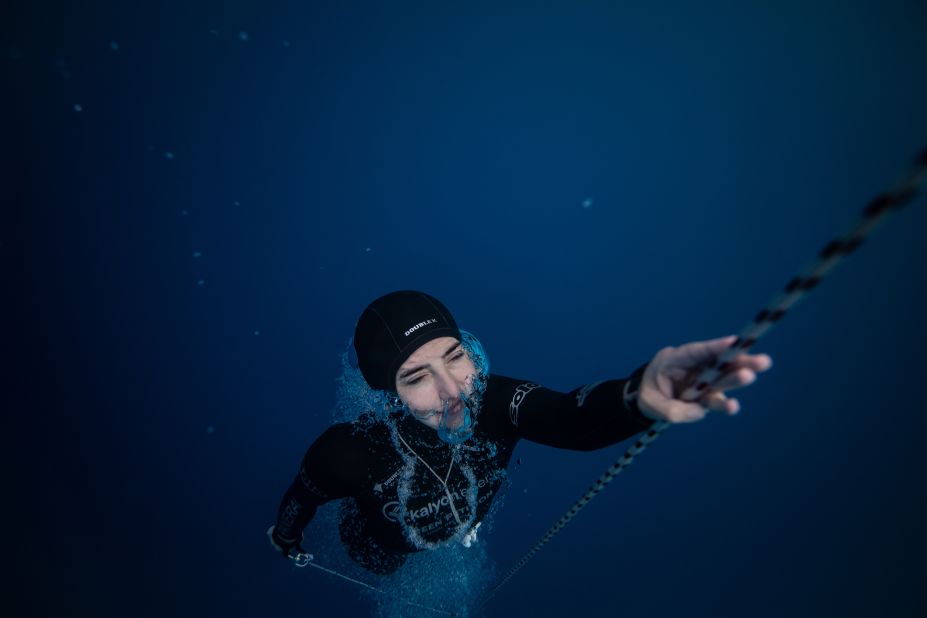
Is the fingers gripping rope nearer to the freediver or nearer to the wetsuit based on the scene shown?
the freediver

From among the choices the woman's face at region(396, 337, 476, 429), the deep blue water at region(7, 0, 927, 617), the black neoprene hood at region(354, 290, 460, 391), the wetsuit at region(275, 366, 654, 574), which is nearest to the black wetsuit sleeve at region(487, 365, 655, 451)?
the wetsuit at region(275, 366, 654, 574)

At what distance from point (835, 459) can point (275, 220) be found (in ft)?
25.1

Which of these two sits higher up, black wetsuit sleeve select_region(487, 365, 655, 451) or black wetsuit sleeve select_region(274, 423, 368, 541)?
black wetsuit sleeve select_region(274, 423, 368, 541)

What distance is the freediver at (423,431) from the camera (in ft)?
5.42

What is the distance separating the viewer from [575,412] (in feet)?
4.26

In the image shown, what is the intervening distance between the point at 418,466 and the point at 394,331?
0.73 meters

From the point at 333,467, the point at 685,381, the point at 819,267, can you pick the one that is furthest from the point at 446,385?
the point at 819,267

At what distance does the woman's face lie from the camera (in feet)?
5.45

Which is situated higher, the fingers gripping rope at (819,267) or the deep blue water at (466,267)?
the deep blue water at (466,267)

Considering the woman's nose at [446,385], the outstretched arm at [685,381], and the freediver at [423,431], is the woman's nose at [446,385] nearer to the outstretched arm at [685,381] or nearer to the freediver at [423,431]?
the freediver at [423,431]

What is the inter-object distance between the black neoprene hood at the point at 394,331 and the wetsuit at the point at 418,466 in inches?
12.3

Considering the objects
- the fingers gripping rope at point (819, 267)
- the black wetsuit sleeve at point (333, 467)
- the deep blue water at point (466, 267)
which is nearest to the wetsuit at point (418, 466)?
the black wetsuit sleeve at point (333, 467)

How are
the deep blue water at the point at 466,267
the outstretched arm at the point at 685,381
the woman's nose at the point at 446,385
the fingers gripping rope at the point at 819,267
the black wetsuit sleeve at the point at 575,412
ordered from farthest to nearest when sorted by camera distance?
the deep blue water at the point at 466,267 < the woman's nose at the point at 446,385 < the black wetsuit sleeve at the point at 575,412 < the outstretched arm at the point at 685,381 < the fingers gripping rope at the point at 819,267

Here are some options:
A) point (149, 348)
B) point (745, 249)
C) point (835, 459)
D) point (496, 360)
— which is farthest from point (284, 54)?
point (835, 459)
